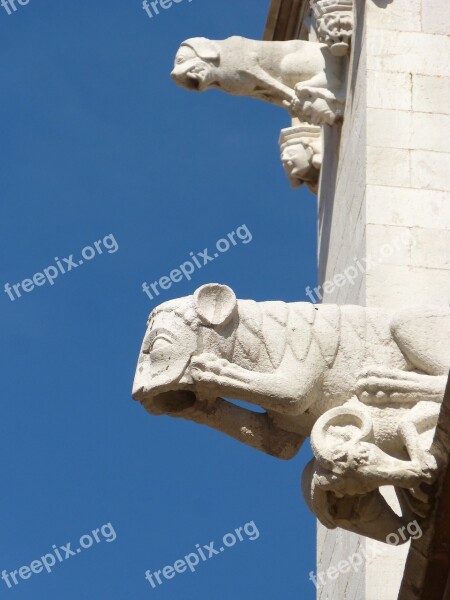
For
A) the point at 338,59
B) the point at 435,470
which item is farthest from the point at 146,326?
the point at 338,59

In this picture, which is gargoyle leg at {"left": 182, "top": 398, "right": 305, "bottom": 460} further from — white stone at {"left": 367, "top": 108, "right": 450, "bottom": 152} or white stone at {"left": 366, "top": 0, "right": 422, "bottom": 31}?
white stone at {"left": 366, "top": 0, "right": 422, "bottom": 31}

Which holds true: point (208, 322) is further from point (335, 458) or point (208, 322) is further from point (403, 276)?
point (403, 276)

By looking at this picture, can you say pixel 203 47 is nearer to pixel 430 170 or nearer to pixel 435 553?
pixel 430 170

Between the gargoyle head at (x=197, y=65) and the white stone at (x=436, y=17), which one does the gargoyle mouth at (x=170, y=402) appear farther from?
the gargoyle head at (x=197, y=65)

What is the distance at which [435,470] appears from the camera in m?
10.9

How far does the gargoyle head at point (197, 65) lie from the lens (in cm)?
1684

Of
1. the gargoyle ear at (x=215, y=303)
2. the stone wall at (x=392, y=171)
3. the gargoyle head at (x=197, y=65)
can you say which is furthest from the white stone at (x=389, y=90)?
the gargoyle ear at (x=215, y=303)

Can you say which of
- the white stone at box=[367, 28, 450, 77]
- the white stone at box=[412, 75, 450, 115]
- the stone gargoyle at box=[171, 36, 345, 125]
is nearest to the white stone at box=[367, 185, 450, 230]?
the white stone at box=[412, 75, 450, 115]

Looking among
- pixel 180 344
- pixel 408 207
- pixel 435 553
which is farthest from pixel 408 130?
pixel 435 553

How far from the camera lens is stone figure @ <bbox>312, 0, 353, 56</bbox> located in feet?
52.6

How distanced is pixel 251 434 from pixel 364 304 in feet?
7.19

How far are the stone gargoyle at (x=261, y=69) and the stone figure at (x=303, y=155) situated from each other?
1.06 m

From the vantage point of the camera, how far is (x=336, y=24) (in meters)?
16.0

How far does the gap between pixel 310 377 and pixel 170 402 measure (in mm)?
883
